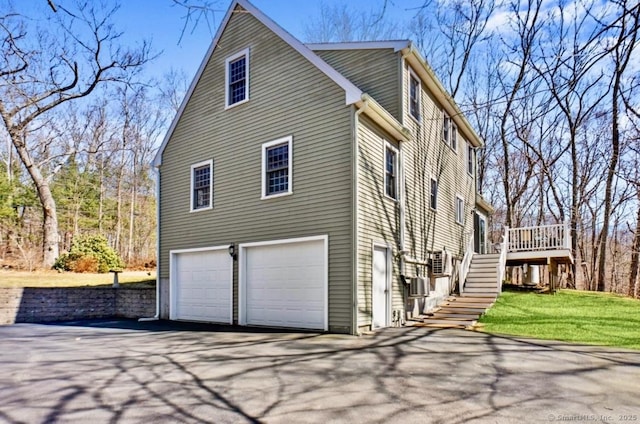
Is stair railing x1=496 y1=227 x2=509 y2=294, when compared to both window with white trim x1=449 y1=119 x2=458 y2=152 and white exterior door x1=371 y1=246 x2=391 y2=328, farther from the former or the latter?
white exterior door x1=371 y1=246 x2=391 y2=328

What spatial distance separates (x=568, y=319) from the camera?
10.8 metres

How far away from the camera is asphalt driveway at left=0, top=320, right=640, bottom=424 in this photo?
4.41 metres

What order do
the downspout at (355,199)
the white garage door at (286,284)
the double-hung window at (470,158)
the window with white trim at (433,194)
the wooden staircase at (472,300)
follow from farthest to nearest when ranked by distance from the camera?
the double-hung window at (470,158), the window with white trim at (433,194), the wooden staircase at (472,300), the white garage door at (286,284), the downspout at (355,199)

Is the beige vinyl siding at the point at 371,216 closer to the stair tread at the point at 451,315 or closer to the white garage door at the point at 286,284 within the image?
the white garage door at the point at 286,284

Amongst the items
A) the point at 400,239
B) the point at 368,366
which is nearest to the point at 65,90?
the point at 400,239

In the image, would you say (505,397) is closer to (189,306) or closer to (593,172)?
(189,306)

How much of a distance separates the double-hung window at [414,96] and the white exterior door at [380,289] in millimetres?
4231

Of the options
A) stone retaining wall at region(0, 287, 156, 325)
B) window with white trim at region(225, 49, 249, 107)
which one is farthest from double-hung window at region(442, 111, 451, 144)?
stone retaining wall at region(0, 287, 156, 325)

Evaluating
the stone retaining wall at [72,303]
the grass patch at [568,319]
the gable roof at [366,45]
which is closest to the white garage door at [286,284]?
the grass patch at [568,319]

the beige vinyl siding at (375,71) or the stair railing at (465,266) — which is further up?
the beige vinyl siding at (375,71)

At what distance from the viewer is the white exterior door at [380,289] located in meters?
9.85

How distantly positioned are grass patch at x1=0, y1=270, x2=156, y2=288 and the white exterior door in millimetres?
8643

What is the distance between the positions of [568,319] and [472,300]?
3009 millimetres

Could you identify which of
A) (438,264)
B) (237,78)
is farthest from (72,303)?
(438,264)
